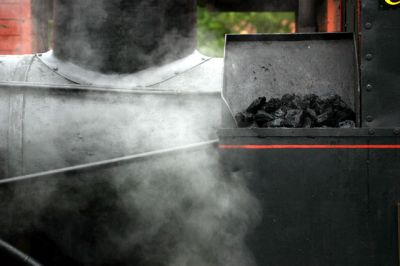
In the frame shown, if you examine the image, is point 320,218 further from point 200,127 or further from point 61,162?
point 61,162

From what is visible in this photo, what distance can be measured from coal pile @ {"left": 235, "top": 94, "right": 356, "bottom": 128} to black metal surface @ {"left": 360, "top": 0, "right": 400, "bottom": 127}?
0.40 feet

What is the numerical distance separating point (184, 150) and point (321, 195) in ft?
1.98

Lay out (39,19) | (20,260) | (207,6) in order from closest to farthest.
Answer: (20,260)
(39,19)
(207,6)

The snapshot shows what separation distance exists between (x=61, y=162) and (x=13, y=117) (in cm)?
30

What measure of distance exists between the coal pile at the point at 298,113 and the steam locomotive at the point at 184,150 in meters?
0.07

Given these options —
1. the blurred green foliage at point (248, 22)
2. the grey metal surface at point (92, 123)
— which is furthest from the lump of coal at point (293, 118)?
the blurred green foliage at point (248, 22)

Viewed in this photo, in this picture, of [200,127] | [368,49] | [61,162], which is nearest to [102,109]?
[61,162]

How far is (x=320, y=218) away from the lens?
6.99 ft

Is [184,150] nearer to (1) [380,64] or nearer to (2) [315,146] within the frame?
(2) [315,146]

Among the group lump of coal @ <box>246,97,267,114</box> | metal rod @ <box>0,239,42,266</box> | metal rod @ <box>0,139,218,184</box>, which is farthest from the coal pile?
metal rod @ <box>0,239,42,266</box>

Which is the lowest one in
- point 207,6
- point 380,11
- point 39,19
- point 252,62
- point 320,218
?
point 320,218

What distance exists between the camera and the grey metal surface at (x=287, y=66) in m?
2.46

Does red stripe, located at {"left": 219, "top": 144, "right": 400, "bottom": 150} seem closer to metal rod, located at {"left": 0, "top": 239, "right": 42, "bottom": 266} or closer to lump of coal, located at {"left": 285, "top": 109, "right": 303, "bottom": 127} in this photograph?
lump of coal, located at {"left": 285, "top": 109, "right": 303, "bottom": 127}

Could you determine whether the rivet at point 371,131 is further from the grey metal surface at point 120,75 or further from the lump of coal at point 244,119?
the grey metal surface at point 120,75
